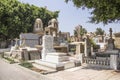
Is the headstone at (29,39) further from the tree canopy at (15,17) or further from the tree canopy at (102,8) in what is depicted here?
the tree canopy at (102,8)

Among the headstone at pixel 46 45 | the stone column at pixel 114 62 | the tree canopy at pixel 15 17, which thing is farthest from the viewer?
the tree canopy at pixel 15 17

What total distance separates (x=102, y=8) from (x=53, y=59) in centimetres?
708

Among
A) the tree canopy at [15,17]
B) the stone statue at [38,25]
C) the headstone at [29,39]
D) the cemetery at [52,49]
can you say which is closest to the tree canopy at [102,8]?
the cemetery at [52,49]

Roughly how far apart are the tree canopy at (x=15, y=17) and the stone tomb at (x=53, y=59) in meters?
22.8

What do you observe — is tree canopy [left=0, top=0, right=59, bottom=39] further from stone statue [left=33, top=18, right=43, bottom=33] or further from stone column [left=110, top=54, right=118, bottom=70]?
stone column [left=110, top=54, right=118, bottom=70]

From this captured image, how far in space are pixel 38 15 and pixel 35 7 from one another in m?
2.39

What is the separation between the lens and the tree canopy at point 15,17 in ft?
130

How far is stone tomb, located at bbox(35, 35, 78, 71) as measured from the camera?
46.5ft

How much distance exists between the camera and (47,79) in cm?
1126

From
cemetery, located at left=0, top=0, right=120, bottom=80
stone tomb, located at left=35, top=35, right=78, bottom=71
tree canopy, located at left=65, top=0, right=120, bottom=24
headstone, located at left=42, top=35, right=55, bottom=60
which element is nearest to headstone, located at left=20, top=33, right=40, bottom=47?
cemetery, located at left=0, top=0, right=120, bottom=80

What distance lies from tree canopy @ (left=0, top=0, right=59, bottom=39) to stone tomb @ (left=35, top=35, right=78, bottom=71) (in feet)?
74.9

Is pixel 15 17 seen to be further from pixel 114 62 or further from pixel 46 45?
pixel 114 62

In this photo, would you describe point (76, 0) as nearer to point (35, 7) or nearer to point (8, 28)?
point (8, 28)

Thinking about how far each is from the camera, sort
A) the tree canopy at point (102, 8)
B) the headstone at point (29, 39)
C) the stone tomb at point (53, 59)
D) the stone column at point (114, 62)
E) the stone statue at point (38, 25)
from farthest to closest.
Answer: the stone statue at point (38, 25), the headstone at point (29, 39), the stone tomb at point (53, 59), the stone column at point (114, 62), the tree canopy at point (102, 8)
